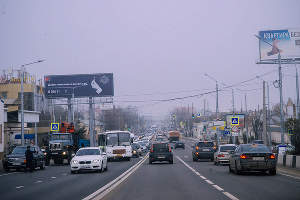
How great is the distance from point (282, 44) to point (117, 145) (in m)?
38.8

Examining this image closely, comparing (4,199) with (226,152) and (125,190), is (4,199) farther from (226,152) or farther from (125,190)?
(226,152)

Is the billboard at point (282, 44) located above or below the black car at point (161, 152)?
above

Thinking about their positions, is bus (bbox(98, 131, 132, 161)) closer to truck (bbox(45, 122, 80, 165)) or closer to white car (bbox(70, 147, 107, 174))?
truck (bbox(45, 122, 80, 165))

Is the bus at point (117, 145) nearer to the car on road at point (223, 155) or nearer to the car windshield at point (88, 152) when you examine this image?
the car on road at point (223, 155)

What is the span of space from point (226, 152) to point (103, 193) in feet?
54.8

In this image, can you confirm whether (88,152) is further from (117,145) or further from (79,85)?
(79,85)

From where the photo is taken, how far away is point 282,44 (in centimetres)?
6366

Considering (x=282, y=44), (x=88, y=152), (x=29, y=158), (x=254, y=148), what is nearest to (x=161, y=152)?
(x=88, y=152)

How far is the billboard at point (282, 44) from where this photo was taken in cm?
6319

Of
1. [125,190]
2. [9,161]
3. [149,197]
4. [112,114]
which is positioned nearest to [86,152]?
[9,161]

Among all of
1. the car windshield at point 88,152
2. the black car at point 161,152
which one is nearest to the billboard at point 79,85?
the black car at point 161,152

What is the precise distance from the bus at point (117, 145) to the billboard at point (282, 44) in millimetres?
35084

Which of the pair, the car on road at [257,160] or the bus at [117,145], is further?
the bus at [117,145]

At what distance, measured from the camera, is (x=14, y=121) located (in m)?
51.8
